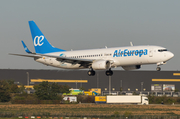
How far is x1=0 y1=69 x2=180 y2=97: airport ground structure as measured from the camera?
168m

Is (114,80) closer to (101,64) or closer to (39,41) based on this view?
(39,41)

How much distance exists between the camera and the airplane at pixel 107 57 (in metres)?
60.5

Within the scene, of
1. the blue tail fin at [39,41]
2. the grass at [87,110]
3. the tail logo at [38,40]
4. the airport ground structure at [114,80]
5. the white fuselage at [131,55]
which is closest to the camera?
the white fuselage at [131,55]

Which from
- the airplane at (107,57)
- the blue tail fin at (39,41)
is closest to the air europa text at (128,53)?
the airplane at (107,57)

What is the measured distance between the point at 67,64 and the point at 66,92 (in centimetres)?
7827

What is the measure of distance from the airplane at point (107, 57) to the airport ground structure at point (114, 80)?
306ft

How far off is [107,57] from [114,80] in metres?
109

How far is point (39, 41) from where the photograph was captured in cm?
7738

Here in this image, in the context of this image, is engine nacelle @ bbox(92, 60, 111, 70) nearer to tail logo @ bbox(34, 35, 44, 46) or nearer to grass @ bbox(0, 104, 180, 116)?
grass @ bbox(0, 104, 180, 116)

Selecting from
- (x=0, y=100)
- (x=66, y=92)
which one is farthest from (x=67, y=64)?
(x=66, y=92)

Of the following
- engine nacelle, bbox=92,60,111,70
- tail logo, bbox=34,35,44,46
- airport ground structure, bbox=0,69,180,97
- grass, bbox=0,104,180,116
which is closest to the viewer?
engine nacelle, bbox=92,60,111,70

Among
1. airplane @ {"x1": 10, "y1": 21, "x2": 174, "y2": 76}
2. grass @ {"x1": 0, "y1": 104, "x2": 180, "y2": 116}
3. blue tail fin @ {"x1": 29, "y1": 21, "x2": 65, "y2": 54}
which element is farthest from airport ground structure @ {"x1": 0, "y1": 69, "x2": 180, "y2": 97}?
airplane @ {"x1": 10, "y1": 21, "x2": 174, "y2": 76}

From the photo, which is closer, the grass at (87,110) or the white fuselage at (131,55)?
the white fuselage at (131,55)

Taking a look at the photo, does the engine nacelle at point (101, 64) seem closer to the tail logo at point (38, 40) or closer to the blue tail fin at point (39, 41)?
the blue tail fin at point (39, 41)
